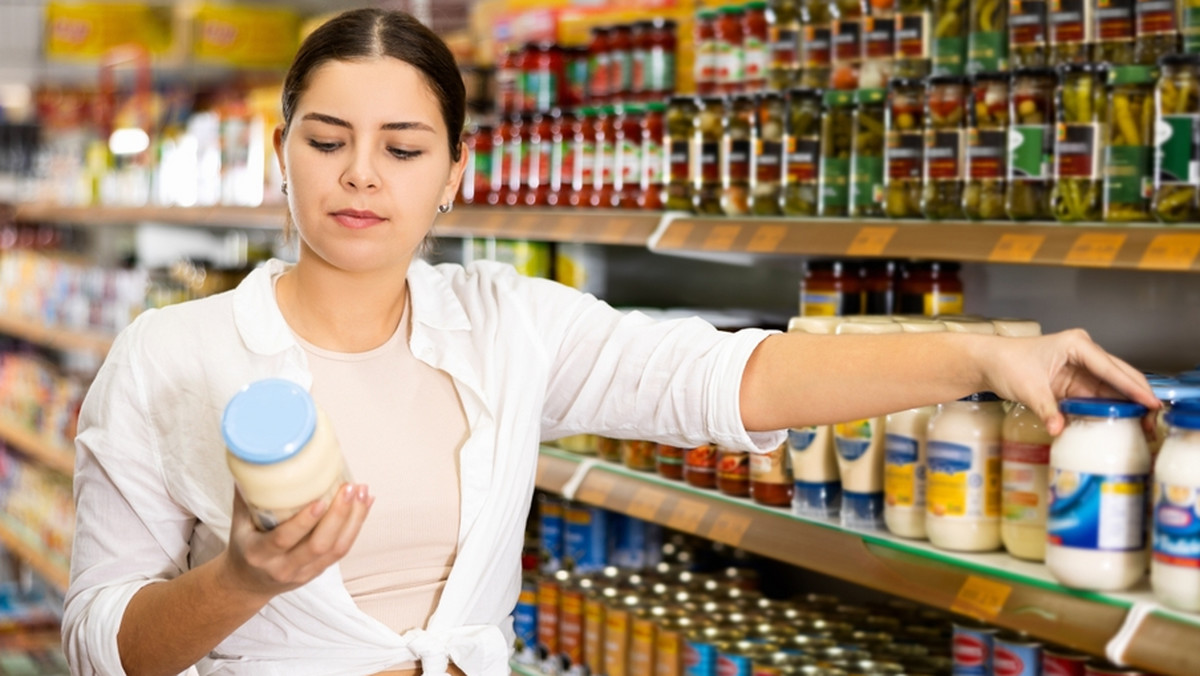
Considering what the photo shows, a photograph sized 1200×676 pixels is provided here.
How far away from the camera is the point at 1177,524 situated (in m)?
1.45

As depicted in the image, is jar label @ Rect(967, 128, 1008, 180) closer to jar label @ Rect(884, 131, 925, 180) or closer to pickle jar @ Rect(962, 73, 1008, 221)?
pickle jar @ Rect(962, 73, 1008, 221)

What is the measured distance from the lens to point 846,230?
2.07m

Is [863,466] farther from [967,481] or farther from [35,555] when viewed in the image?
[35,555]

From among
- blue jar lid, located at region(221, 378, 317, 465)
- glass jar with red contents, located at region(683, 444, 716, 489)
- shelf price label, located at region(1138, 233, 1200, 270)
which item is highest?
shelf price label, located at region(1138, 233, 1200, 270)

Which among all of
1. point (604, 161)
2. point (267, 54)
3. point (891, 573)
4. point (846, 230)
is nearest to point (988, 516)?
point (891, 573)

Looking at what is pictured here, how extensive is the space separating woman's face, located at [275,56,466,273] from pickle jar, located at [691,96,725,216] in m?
0.96

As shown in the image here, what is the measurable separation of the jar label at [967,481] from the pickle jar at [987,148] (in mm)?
364

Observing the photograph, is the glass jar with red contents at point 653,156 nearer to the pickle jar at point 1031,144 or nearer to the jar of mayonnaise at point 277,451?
the pickle jar at point 1031,144

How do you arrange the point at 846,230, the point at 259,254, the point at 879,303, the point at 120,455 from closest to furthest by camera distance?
the point at 120,455
the point at 846,230
the point at 879,303
the point at 259,254

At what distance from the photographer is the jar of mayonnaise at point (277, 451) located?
117 cm

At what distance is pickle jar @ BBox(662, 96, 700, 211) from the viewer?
2523 mm

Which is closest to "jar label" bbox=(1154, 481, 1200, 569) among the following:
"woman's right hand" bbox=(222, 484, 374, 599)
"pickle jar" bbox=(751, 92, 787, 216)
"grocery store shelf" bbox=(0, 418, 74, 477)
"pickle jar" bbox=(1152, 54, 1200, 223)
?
"pickle jar" bbox=(1152, 54, 1200, 223)

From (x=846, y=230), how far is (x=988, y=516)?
52cm

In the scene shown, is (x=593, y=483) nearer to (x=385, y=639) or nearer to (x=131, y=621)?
(x=385, y=639)
